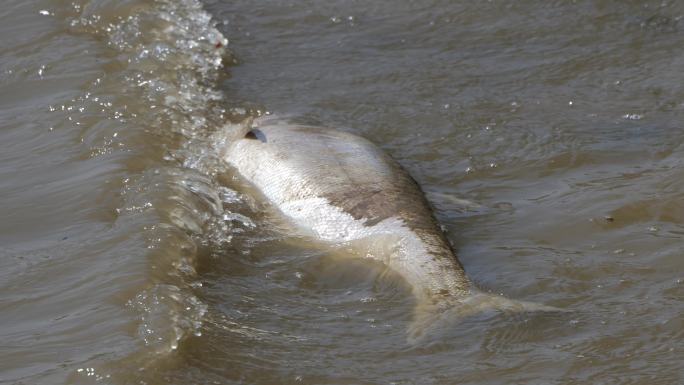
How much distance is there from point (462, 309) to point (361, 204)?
125 centimetres

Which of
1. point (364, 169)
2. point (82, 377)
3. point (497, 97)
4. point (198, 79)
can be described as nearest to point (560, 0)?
point (497, 97)

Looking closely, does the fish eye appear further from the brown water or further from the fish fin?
the fish fin

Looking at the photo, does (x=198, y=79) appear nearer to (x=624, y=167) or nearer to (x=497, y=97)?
(x=497, y=97)

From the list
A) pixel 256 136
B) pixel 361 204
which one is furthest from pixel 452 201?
pixel 256 136

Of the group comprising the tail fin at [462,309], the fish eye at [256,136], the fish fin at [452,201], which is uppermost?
the fish eye at [256,136]

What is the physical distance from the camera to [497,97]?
26.6ft

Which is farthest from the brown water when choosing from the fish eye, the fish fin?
the fish eye

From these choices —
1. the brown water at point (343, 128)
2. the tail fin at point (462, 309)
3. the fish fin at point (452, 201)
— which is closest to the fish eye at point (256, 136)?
the brown water at point (343, 128)

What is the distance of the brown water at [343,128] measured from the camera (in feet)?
16.0

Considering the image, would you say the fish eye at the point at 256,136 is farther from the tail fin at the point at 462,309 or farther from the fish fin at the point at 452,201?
the tail fin at the point at 462,309

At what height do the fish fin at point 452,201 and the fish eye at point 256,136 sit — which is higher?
the fish eye at point 256,136

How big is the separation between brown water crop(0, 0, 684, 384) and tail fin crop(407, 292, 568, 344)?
57 mm

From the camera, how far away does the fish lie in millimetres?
5270

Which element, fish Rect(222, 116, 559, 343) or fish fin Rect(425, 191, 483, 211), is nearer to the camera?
fish Rect(222, 116, 559, 343)
